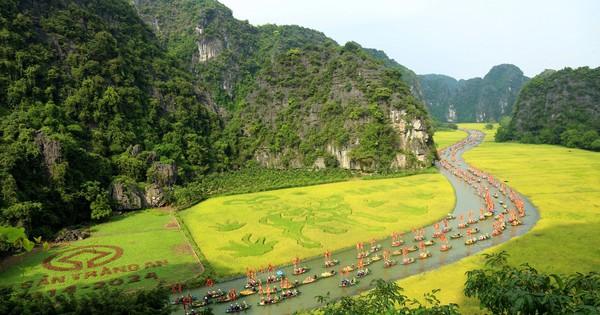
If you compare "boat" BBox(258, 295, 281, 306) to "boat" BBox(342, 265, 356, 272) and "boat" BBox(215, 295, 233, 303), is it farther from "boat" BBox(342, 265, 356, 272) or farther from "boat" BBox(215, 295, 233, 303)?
"boat" BBox(342, 265, 356, 272)

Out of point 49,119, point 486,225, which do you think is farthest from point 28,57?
point 486,225

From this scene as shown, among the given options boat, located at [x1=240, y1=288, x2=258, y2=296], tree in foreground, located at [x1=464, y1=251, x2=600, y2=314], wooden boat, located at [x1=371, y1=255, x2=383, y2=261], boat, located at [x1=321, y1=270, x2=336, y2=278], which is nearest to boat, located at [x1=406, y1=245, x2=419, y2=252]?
wooden boat, located at [x1=371, y1=255, x2=383, y2=261]

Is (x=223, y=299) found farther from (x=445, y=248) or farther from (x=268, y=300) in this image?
(x=445, y=248)

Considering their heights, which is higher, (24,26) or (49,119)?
(24,26)

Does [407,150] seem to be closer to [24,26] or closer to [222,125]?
[222,125]

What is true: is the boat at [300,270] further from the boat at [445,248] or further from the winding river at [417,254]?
the boat at [445,248]

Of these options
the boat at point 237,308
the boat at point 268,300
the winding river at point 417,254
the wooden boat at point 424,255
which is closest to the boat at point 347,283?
the winding river at point 417,254

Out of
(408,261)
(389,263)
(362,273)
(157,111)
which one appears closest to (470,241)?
(408,261)
